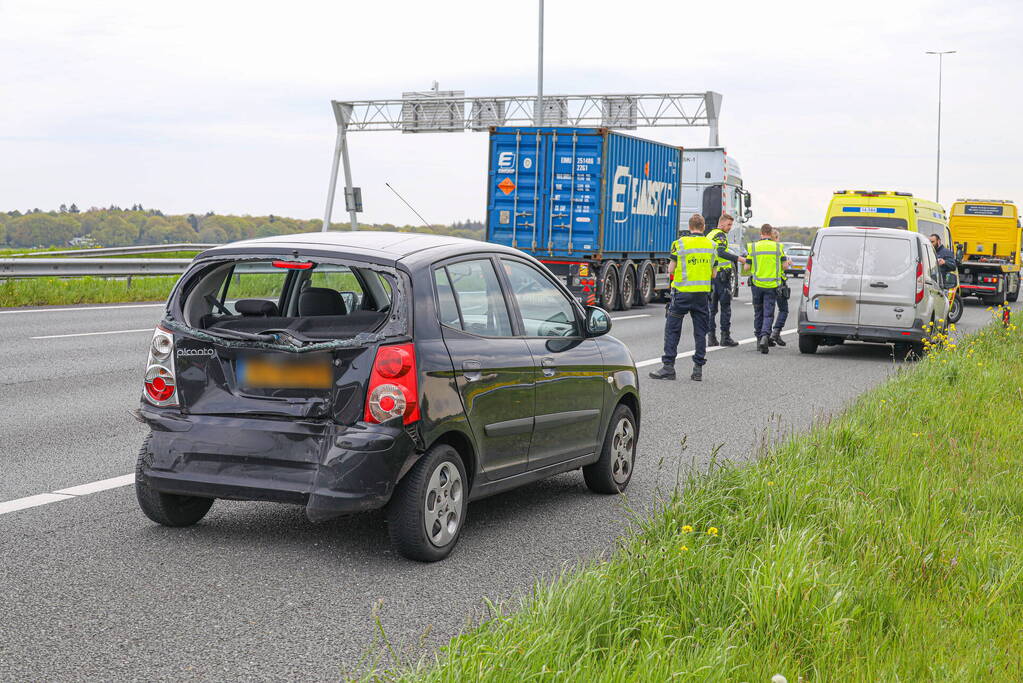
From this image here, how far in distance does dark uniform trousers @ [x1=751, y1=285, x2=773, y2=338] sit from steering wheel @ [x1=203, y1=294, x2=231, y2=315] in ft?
39.6

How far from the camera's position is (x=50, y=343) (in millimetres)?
14516

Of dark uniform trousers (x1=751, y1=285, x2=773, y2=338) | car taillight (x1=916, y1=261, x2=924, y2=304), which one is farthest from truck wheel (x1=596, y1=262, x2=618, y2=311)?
car taillight (x1=916, y1=261, x2=924, y2=304)

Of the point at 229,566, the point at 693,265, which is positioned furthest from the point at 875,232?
the point at 229,566

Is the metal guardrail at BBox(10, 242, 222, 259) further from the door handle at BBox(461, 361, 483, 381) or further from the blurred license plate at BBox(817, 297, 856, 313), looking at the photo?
the door handle at BBox(461, 361, 483, 381)

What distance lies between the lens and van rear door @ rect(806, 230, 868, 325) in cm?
1647

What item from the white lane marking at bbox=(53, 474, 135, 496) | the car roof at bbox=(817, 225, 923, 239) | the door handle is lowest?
the white lane marking at bbox=(53, 474, 135, 496)

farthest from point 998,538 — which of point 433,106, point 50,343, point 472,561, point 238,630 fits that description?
point 433,106

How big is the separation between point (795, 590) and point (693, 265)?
9.13 metres

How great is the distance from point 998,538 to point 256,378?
135 inches

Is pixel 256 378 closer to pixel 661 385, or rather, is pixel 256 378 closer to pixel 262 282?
pixel 661 385

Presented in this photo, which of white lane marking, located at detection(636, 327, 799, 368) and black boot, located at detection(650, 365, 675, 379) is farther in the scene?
white lane marking, located at detection(636, 327, 799, 368)

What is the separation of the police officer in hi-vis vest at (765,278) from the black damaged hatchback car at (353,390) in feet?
37.5

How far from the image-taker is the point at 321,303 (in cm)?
589

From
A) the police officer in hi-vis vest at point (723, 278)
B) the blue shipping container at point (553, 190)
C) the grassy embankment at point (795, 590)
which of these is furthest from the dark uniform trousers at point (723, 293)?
the grassy embankment at point (795, 590)
